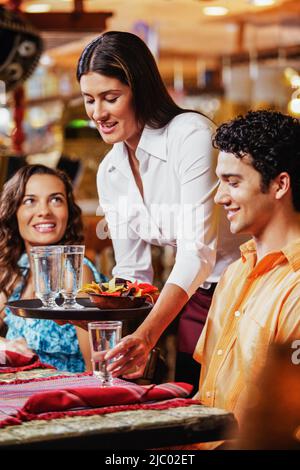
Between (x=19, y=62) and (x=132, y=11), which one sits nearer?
(x=19, y=62)

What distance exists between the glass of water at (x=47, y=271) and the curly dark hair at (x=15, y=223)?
25.0 inches

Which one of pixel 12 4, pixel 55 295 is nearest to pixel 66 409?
pixel 55 295

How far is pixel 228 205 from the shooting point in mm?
1960

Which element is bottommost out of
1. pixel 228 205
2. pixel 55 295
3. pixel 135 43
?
pixel 55 295

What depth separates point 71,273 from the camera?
2.09m

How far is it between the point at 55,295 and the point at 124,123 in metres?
0.43

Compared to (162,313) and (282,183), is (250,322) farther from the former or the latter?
(282,183)

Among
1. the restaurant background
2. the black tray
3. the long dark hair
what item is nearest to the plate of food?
the black tray

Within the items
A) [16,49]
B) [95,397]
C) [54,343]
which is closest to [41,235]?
[54,343]

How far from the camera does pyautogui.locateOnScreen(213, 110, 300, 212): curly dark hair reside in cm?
192

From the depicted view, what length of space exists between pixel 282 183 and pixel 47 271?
56cm

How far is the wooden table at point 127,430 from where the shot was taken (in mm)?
1418
